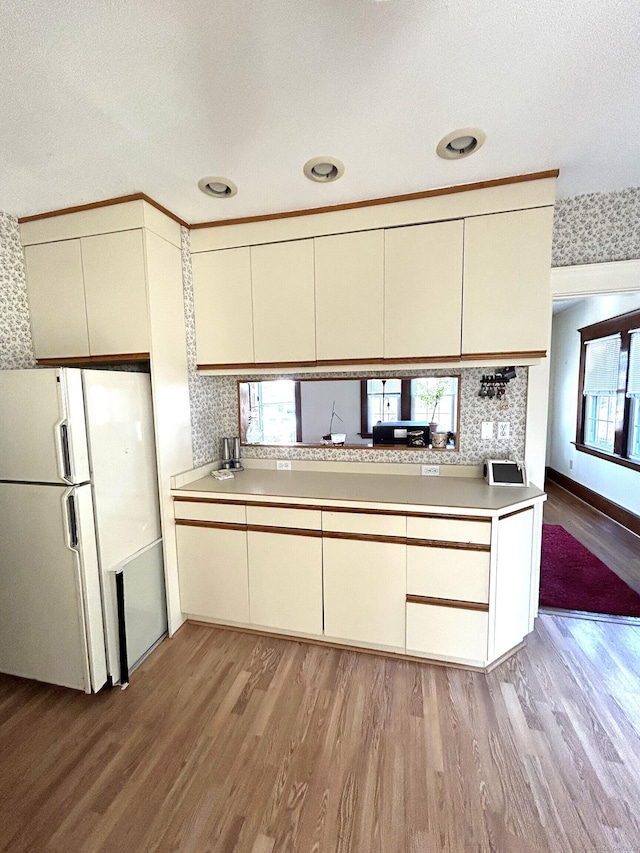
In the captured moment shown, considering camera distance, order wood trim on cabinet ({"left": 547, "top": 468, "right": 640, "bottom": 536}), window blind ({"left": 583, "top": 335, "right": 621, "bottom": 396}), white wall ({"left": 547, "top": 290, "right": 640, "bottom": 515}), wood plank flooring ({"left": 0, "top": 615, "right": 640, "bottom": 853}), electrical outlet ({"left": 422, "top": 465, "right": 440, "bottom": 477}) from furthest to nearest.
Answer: window blind ({"left": 583, "top": 335, "right": 621, "bottom": 396}) → white wall ({"left": 547, "top": 290, "right": 640, "bottom": 515}) → wood trim on cabinet ({"left": 547, "top": 468, "right": 640, "bottom": 536}) → electrical outlet ({"left": 422, "top": 465, "right": 440, "bottom": 477}) → wood plank flooring ({"left": 0, "top": 615, "right": 640, "bottom": 853})

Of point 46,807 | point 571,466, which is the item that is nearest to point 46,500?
point 46,807

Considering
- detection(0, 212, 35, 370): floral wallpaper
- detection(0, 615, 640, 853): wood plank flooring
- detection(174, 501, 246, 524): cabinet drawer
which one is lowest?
detection(0, 615, 640, 853): wood plank flooring

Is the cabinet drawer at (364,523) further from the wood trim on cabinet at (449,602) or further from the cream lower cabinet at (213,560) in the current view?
the cream lower cabinet at (213,560)

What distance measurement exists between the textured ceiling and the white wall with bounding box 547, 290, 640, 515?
9.00 ft

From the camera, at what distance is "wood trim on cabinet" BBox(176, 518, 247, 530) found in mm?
2172

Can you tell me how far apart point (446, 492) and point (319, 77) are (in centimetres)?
192

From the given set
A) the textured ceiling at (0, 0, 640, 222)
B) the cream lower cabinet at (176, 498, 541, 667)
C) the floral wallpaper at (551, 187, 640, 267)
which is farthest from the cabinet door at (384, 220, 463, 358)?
the cream lower cabinet at (176, 498, 541, 667)

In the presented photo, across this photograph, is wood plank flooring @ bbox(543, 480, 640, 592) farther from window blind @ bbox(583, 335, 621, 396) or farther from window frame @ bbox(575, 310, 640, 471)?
window blind @ bbox(583, 335, 621, 396)

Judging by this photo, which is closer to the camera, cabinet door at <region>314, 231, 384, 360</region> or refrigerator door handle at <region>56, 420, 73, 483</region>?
refrigerator door handle at <region>56, 420, 73, 483</region>

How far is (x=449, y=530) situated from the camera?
6.10 ft

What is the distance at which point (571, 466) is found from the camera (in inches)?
206

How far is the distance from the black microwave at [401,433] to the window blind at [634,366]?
2893 mm

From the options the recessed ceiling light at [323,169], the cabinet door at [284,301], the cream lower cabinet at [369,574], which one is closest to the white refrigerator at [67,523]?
the cream lower cabinet at [369,574]

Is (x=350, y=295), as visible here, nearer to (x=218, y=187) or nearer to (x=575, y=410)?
(x=218, y=187)
